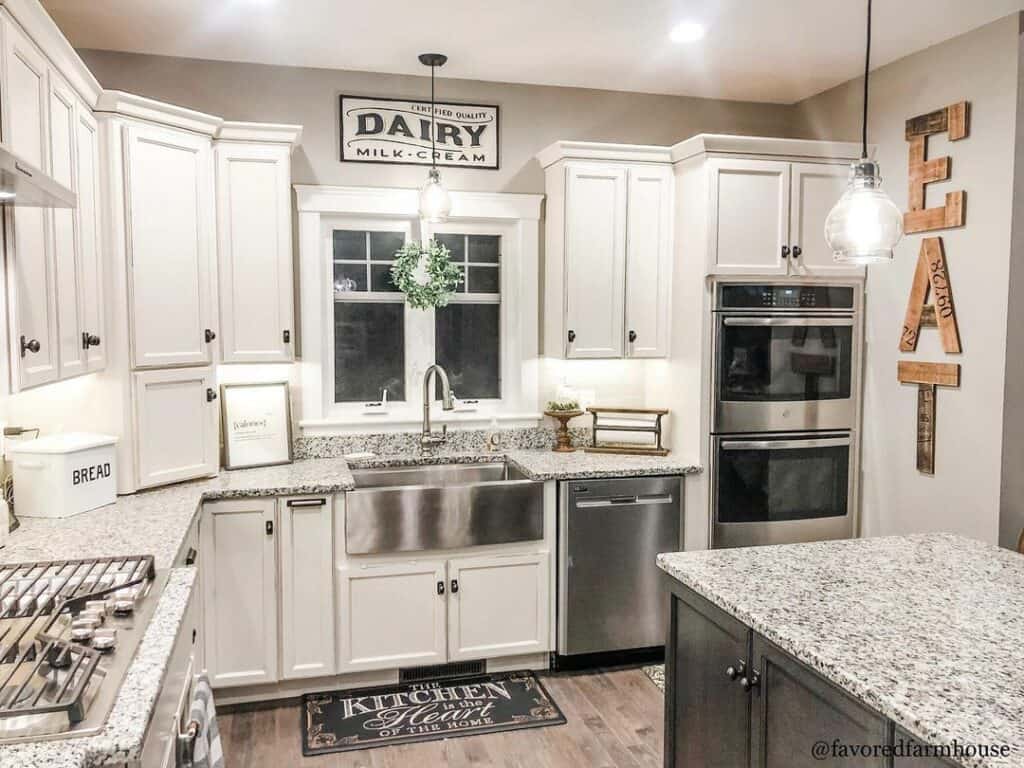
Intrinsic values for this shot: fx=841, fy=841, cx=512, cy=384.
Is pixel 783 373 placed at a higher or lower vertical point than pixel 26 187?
lower

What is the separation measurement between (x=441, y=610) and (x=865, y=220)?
2.40 meters

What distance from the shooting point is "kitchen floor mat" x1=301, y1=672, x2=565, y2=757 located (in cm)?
323

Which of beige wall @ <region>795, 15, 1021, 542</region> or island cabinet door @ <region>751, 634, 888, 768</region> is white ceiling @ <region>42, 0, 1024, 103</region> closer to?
beige wall @ <region>795, 15, 1021, 542</region>

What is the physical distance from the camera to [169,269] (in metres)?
3.28

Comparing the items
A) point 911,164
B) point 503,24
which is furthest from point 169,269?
point 911,164

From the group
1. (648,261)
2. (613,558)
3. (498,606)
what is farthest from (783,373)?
(498,606)

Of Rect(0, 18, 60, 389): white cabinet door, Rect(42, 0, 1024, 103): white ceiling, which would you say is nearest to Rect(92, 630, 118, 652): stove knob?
Rect(0, 18, 60, 389): white cabinet door

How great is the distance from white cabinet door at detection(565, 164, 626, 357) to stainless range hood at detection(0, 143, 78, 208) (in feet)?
7.59

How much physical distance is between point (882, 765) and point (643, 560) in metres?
2.29

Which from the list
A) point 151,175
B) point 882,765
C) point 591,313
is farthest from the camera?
point 591,313

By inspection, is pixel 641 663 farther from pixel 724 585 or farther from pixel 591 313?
pixel 724 585

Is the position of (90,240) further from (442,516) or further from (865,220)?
(865,220)

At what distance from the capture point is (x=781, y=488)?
399cm

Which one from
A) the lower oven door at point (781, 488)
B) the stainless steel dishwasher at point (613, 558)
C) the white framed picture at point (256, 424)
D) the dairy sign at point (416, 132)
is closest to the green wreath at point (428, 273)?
the dairy sign at point (416, 132)
